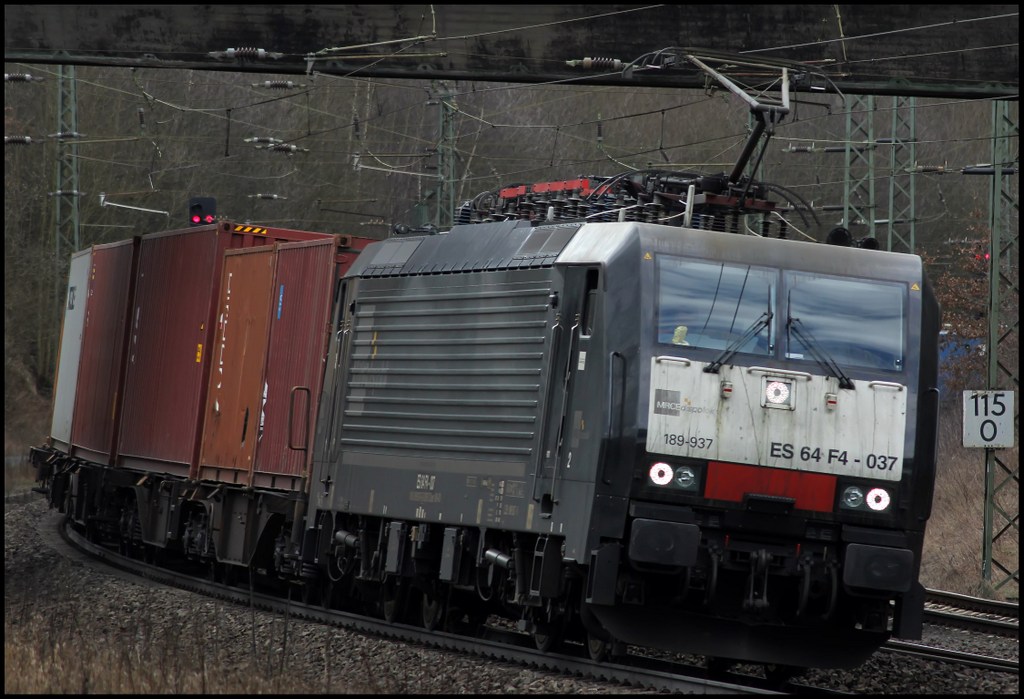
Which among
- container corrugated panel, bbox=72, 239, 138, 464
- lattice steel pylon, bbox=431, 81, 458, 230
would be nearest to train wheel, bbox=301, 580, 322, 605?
container corrugated panel, bbox=72, 239, 138, 464

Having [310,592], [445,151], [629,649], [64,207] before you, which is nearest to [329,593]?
[310,592]

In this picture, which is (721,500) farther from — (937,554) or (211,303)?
(937,554)

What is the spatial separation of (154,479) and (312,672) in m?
8.31

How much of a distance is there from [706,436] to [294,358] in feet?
21.2

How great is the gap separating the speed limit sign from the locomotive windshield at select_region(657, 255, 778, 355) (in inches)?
319

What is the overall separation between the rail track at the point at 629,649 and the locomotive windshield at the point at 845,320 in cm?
238

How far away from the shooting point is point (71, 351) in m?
24.5

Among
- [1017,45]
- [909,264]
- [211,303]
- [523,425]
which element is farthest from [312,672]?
[1017,45]

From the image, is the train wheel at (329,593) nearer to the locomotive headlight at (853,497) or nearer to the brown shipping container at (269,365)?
the brown shipping container at (269,365)

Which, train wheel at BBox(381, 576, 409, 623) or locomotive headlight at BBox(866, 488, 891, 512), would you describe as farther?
train wheel at BBox(381, 576, 409, 623)

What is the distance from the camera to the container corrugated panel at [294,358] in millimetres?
15742

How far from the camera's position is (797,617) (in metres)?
11.5

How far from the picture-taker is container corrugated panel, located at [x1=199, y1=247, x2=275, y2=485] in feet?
56.1

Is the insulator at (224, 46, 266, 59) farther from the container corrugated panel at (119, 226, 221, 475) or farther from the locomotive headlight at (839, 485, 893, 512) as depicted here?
the locomotive headlight at (839, 485, 893, 512)
